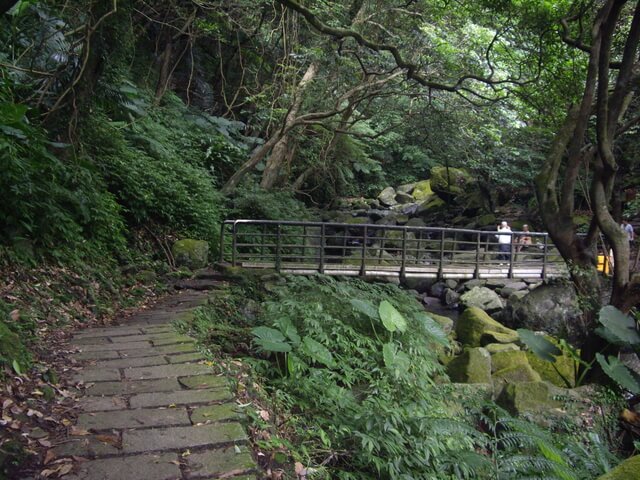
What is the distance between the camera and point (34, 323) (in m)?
4.49

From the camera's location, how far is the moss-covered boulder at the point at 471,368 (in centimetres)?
664

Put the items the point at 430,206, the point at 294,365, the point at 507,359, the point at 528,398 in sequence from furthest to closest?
the point at 430,206
the point at 507,359
the point at 528,398
the point at 294,365

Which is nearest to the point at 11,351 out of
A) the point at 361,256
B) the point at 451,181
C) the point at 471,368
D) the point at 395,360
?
the point at 395,360

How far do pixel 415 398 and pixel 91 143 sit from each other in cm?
695

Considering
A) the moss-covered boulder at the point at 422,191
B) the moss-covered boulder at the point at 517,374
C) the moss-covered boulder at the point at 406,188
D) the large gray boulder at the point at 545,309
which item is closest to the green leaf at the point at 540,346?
the moss-covered boulder at the point at 517,374

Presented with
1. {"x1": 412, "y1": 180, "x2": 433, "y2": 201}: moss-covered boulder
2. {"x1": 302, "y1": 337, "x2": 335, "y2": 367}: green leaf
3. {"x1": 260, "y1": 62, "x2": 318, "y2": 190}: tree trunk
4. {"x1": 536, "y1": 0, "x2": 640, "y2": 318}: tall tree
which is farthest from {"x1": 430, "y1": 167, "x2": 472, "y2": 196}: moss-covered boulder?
{"x1": 302, "y1": 337, "x2": 335, "y2": 367}: green leaf

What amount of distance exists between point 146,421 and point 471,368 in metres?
4.78

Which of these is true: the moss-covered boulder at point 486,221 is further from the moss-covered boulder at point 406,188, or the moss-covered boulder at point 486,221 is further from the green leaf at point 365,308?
the green leaf at point 365,308

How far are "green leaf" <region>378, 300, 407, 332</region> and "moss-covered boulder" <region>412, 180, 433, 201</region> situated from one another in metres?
18.2

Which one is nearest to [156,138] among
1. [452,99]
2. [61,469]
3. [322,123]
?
[322,123]

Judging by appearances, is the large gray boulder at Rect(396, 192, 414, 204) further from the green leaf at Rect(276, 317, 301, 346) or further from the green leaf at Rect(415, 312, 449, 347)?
the green leaf at Rect(276, 317, 301, 346)

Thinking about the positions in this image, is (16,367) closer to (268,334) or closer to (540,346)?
(268,334)

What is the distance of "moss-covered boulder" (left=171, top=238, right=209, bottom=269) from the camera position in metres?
9.44

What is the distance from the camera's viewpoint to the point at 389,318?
522 cm
